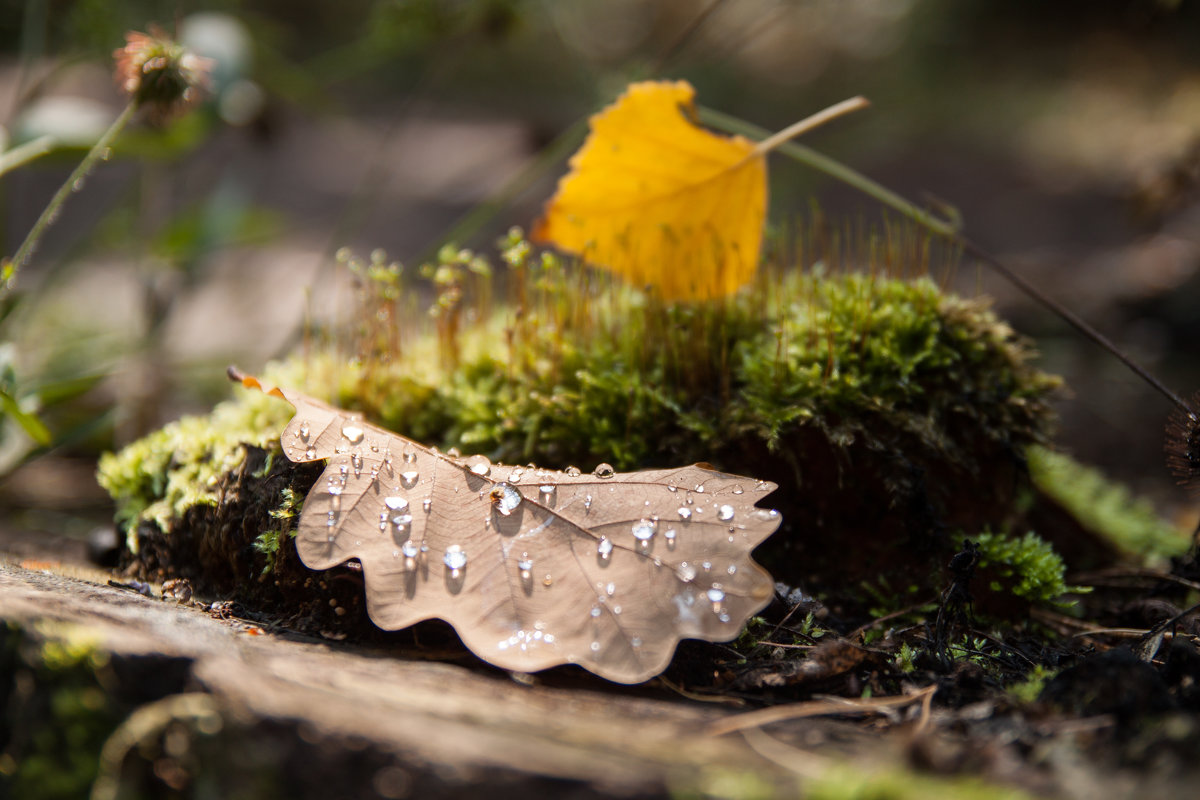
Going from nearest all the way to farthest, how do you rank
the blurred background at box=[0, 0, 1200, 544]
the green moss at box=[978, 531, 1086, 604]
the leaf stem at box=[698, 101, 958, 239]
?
the green moss at box=[978, 531, 1086, 604]
the leaf stem at box=[698, 101, 958, 239]
the blurred background at box=[0, 0, 1200, 544]

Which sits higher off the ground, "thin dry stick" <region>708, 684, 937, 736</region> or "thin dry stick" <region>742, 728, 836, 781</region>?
"thin dry stick" <region>742, 728, 836, 781</region>

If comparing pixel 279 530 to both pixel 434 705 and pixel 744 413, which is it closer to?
pixel 434 705

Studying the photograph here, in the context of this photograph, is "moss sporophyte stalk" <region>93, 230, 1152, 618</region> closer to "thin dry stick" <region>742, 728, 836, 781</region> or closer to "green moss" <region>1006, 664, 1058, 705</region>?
"green moss" <region>1006, 664, 1058, 705</region>

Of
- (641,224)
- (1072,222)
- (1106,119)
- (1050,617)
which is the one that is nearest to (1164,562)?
(1050,617)

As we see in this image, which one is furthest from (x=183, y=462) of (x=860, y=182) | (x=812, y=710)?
(x=860, y=182)

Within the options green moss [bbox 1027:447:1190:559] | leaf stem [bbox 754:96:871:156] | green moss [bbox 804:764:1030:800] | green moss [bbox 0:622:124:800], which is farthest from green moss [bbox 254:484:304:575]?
green moss [bbox 1027:447:1190:559]

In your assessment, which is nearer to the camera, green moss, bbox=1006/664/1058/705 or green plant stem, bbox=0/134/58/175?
green moss, bbox=1006/664/1058/705

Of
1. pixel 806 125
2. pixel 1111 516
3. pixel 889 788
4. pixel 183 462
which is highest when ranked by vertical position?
pixel 806 125
